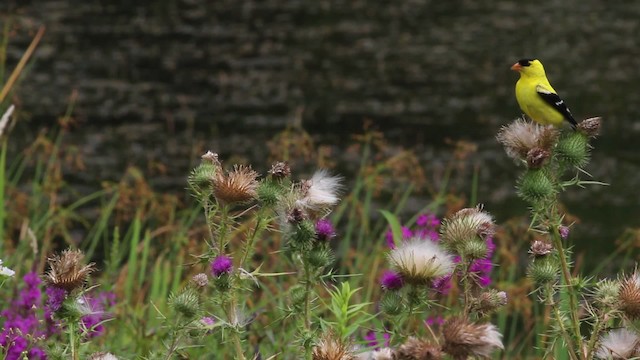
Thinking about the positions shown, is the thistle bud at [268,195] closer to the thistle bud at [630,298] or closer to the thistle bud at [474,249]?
the thistle bud at [474,249]

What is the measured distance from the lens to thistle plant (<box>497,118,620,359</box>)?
5.83 ft

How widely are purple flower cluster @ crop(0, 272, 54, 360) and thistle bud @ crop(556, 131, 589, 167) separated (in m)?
1.37

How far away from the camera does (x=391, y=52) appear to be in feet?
70.2

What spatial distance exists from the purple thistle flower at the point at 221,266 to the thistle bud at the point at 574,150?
593 mm

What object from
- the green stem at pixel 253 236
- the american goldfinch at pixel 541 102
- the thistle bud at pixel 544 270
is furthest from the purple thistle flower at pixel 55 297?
the american goldfinch at pixel 541 102

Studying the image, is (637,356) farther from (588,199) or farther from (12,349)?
(588,199)

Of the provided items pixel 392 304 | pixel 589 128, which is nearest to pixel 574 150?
pixel 589 128

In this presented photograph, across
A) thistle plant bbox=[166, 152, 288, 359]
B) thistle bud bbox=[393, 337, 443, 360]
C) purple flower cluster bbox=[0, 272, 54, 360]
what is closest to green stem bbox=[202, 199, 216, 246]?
thistle plant bbox=[166, 152, 288, 359]

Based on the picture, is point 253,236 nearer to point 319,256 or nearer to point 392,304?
point 319,256

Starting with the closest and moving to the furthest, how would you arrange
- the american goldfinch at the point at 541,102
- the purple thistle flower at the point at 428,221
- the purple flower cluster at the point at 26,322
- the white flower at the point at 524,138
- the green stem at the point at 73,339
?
the green stem at the point at 73,339 < the white flower at the point at 524,138 < the american goldfinch at the point at 541,102 < the purple flower cluster at the point at 26,322 < the purple thistle flower at the point at 428,221

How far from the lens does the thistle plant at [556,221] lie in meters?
1.78

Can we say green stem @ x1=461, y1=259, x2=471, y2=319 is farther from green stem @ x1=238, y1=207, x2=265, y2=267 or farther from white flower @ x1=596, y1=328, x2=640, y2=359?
green stem @ x1=238, y1=207, x2=265, y2=267

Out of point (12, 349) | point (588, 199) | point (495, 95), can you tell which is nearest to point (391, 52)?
point (495, 95)

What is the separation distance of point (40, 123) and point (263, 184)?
13.2 meters
